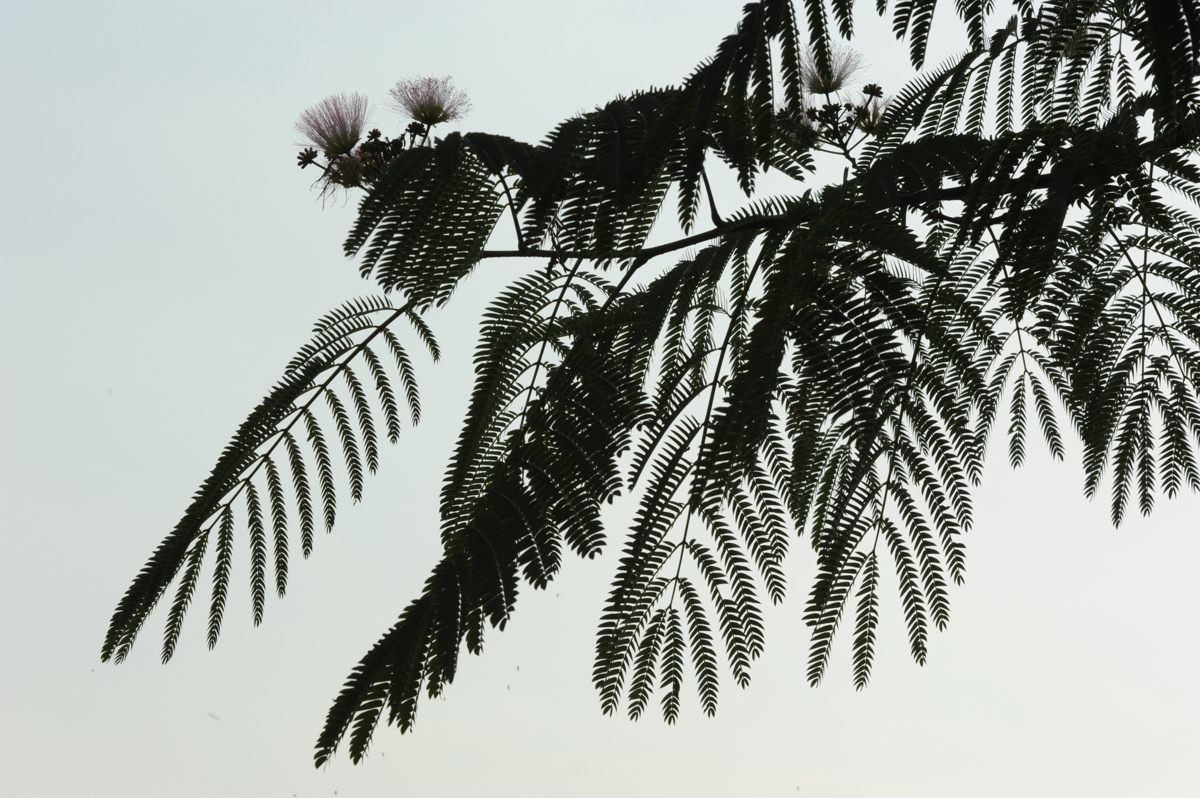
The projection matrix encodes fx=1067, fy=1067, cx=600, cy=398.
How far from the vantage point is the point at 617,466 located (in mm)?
1740

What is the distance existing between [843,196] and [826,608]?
A: 76 cm

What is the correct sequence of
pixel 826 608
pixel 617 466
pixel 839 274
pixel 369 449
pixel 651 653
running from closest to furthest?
pixel 839 274 → pixel 617 466 → pixel 651 653 → pixel 826 608 → pixel 369 449

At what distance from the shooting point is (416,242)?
1960mm

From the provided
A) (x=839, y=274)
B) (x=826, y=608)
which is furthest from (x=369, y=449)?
(x=839, y=274)

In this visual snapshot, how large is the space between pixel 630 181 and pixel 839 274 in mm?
404

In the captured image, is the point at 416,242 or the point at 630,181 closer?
the point at 630,181

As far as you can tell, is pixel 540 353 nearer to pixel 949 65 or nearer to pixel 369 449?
pixel 369 449

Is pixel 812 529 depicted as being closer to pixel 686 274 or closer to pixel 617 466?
pixel 686 274

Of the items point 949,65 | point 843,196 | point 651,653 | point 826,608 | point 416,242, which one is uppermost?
point 949,65

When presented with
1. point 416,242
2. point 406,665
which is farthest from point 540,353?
point 406,665

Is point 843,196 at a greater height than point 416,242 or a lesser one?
greater

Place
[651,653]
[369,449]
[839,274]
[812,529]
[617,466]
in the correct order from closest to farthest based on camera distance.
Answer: [839,274], [617,466], [651,653], [369,449], [812,529]

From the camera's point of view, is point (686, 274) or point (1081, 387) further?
point (1081, 387)

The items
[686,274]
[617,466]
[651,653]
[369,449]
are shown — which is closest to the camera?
[617,466]
